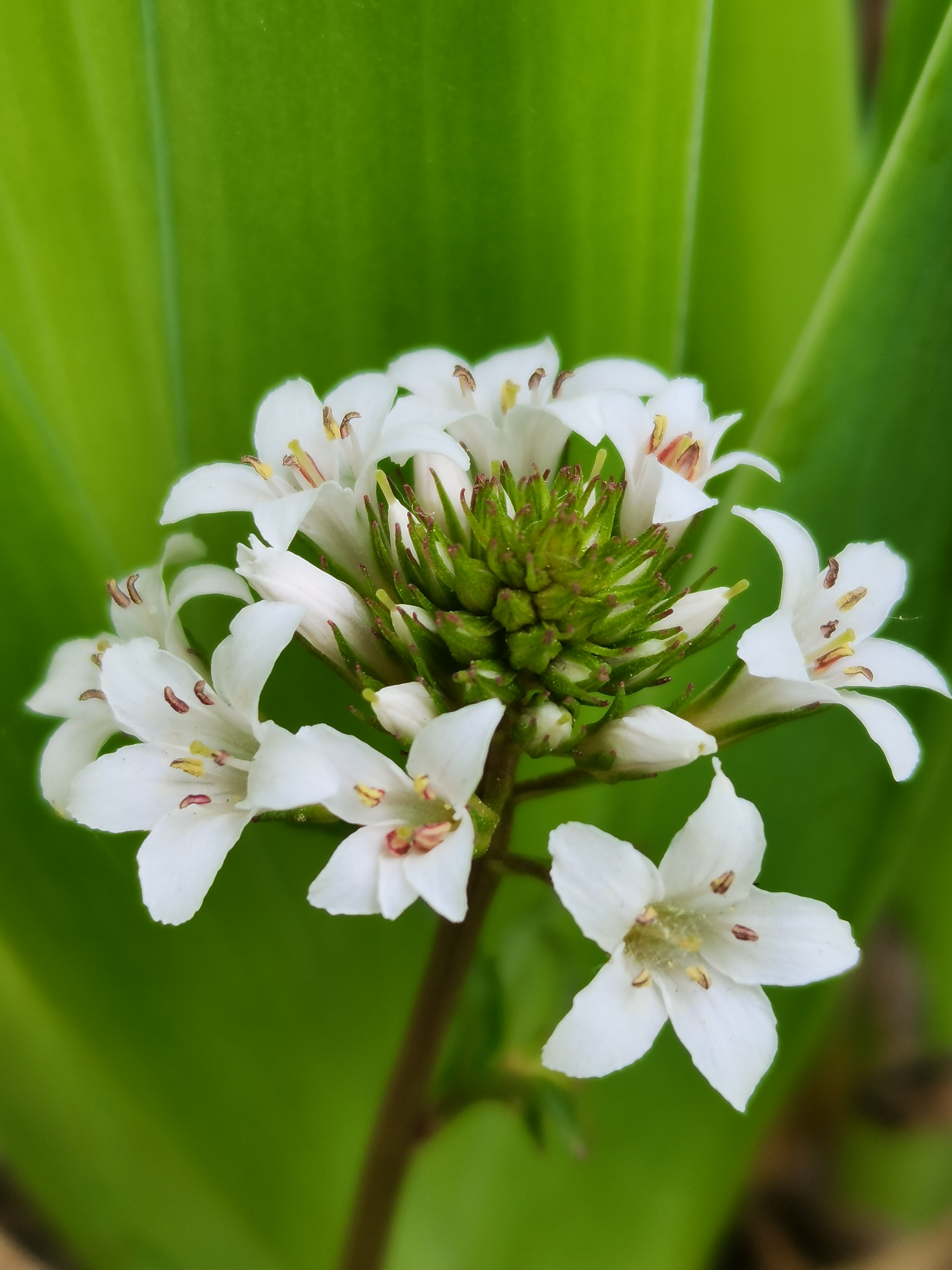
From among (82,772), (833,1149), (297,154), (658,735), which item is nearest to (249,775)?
(82,772)

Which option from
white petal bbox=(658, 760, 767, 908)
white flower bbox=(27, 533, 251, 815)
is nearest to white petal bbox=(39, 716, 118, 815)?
white flower bbox=(27, 533, 251, 815)

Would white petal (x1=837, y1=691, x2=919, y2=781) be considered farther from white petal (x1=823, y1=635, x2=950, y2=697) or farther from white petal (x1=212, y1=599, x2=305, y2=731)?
white petal (x1=212, y1=599, x2=305, y2=731)

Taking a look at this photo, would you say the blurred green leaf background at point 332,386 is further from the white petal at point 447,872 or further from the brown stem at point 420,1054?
the white petal at point 447,872

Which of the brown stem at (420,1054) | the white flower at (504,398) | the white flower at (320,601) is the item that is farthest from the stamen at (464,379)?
the brown stem at (420,1054)

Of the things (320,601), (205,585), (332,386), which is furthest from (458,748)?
(332,386)

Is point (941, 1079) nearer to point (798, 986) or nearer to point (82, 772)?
point (798, 986)
